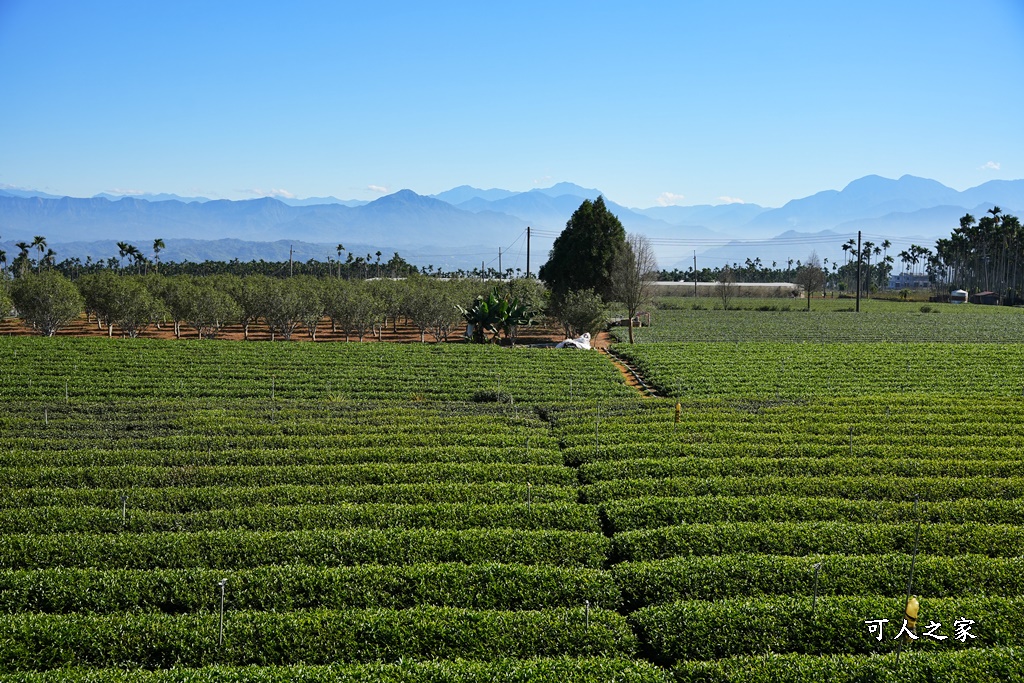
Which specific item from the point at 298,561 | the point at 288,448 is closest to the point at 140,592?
the point at 298,561

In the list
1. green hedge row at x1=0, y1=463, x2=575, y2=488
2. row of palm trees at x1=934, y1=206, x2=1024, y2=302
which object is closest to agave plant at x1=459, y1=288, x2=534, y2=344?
green hedge row at x1=0, y1=463, x2=575, y2=488

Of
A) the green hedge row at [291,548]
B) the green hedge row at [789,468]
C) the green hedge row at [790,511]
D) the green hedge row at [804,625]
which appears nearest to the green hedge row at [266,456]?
the green hedge row at [789,468]

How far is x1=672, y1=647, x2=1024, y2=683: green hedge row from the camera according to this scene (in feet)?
36.4

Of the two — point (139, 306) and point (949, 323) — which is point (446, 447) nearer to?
point (139, 306)

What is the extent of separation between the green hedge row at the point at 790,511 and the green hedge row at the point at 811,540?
0.71 metres

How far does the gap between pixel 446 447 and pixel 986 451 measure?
16.9 meters

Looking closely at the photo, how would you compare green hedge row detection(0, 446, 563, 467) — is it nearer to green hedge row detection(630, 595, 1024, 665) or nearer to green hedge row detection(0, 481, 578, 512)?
green hedge row detection(0, 481, 578, 512)

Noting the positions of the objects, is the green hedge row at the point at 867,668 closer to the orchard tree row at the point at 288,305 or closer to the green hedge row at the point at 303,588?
the green hedge row at the point at 303,588

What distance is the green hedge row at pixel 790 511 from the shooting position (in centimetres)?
1731

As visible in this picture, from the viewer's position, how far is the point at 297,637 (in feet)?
39.7

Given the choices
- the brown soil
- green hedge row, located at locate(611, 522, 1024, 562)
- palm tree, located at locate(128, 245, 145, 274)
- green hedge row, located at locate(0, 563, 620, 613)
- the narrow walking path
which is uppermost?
palm tree, located at locate(128, 245, 145, 274)

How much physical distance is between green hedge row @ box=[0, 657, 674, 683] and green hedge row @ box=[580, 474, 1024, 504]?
292 inches

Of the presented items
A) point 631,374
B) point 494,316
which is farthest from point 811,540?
point 494,316

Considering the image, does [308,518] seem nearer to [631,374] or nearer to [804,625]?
[804,625]
